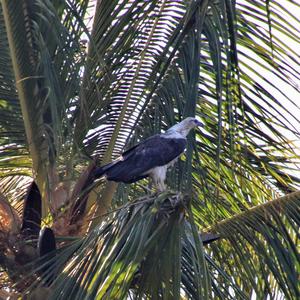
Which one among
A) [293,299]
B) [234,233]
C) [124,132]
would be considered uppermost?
[124,132]

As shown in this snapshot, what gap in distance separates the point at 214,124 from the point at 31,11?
92.9 inches

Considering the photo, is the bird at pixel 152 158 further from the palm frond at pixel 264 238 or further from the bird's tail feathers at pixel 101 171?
the palm frond at pixel 264 238

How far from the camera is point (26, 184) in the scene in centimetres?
868

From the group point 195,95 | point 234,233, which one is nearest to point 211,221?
point 234,233

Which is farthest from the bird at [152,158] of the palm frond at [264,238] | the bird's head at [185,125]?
the palm frond at [264,238]

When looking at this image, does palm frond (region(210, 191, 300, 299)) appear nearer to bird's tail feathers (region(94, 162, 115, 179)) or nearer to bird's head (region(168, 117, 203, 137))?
bird's head (region(168, 117, 203, 137))

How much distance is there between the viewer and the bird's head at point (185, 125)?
7.55m

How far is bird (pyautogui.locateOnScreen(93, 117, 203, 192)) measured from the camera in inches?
274

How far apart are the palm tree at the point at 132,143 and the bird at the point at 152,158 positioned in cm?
12

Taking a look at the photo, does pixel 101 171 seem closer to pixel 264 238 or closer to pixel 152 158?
pixel 152 158

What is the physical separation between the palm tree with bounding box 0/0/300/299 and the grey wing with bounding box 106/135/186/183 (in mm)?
148

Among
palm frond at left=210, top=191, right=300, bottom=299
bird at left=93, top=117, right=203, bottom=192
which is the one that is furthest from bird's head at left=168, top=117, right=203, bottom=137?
palm frond at left=210, top=191, right=300, bottom=299

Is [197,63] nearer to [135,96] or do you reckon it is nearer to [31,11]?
[31,11]

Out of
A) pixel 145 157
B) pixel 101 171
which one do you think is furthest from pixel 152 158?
pixel 101 171
